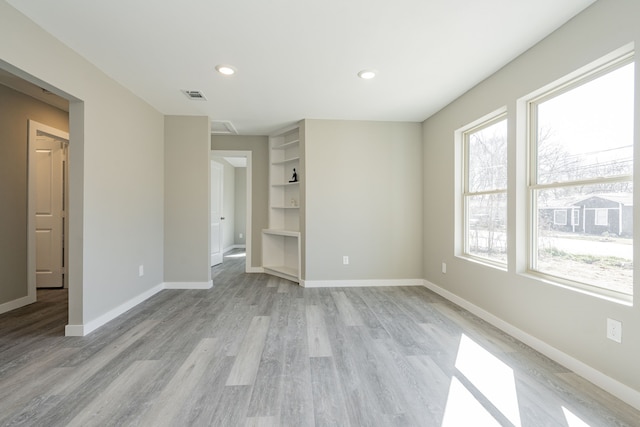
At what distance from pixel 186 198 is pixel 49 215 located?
191cm

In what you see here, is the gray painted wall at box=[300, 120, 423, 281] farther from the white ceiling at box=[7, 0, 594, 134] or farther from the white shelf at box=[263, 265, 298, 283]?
the white ceiling at box=[7, 0, 594, 134]

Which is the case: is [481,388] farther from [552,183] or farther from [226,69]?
[226,69]

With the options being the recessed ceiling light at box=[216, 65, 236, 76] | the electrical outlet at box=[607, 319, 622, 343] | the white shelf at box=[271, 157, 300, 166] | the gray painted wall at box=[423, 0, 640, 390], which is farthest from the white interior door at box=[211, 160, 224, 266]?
the electrical outlet at box=[607, 319, 622, 343]

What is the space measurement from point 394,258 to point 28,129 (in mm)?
4829

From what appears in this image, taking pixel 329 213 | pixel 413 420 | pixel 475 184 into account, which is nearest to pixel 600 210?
pixel 475 184

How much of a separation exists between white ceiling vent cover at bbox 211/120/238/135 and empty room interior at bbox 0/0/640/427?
12cm

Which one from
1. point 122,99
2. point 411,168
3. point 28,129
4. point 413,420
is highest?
point 122,99

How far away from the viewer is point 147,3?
187 cm

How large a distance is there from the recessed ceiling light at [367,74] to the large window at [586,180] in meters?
1.39

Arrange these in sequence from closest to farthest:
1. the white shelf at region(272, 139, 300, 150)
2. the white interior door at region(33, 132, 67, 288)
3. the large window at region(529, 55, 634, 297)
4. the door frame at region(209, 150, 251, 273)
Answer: the large window at region(529, 55, 634, 297), the white interior door at region(33, 132, 67, 288), the white shelf at region(272, 139, 300, 150), the door frame at region(209, 150, 251, 273)

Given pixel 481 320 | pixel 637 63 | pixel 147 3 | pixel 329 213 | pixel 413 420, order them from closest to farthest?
pixel 413 420
pixel 637 63
pixel 147 3
pixel 481 320
pixel 329 213

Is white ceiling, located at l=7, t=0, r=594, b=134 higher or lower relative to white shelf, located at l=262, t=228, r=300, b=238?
higher

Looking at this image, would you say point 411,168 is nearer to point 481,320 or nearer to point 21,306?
point 481,320

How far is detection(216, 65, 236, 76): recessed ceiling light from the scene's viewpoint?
268cm
